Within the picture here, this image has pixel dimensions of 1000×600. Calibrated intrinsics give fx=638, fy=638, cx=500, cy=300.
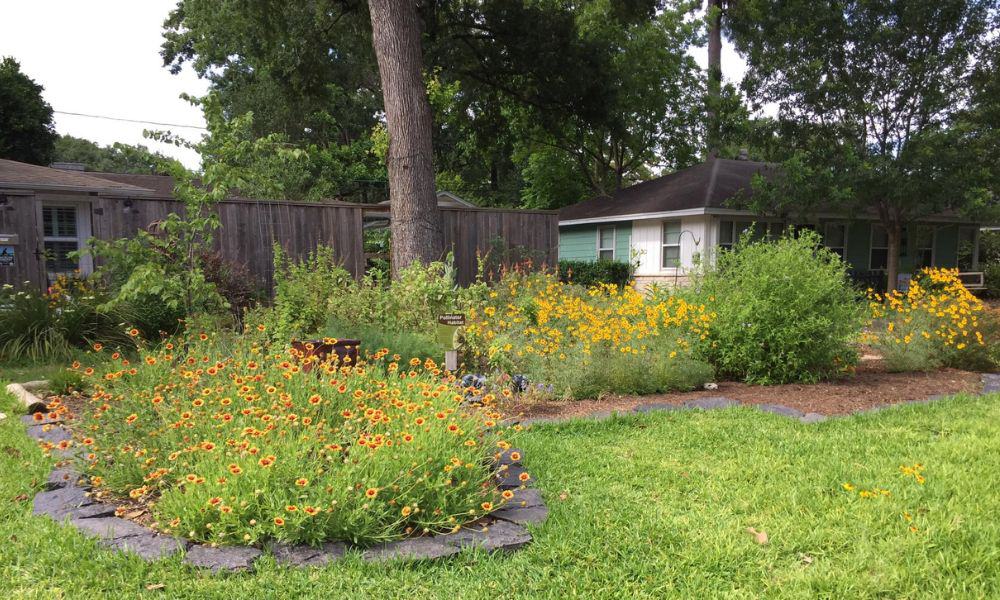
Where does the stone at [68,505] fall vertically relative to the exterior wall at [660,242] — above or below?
below

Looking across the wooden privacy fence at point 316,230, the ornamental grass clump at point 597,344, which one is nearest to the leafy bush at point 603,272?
the wooden privacy fence at point 316,230

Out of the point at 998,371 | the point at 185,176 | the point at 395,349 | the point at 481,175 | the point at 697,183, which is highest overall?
the point at 481,175

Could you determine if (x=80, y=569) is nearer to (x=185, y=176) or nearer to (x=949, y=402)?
(x=185, y=176)

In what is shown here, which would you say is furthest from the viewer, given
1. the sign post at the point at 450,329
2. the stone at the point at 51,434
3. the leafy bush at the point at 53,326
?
the leafy bush at the point at 53,326

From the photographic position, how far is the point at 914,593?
7.69ft

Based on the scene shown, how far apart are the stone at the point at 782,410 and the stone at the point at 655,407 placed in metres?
0.66

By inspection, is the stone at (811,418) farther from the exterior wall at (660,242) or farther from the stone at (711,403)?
the exterior wall at (660,242)

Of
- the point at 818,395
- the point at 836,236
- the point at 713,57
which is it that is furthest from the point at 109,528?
the point at 713,57

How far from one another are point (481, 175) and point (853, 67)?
18.2 m

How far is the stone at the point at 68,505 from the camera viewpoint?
9.39 ft

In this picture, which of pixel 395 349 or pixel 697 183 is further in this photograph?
pixel 697 183

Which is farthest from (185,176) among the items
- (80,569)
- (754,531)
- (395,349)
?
(754,531)

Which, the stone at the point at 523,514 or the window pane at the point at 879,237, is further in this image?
the window pane at the point at 879,237

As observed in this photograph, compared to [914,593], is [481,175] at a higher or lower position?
higher
